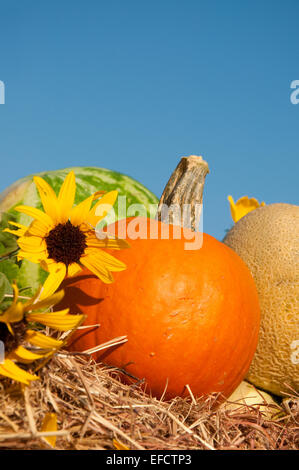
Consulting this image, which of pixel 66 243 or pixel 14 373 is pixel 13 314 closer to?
pixel 14 373

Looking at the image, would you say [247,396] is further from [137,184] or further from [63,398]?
[137,184]

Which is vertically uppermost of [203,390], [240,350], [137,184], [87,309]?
[137,184]

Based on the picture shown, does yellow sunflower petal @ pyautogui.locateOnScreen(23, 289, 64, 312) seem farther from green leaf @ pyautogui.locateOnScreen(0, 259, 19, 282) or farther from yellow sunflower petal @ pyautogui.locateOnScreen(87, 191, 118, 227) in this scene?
green leaf @ pyautogui.locateOnScreen(0, 259, 19, 282)

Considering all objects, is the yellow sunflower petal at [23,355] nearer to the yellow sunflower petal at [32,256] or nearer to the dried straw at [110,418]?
the dried straw at [110,418]

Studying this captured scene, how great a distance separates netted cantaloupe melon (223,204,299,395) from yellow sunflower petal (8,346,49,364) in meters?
1.31

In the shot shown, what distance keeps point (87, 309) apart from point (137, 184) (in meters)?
1.54

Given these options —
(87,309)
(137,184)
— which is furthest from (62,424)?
(137,184)

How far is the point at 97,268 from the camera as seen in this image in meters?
2.19

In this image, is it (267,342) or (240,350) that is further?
(267,342)

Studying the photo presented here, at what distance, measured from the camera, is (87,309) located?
2.26 m

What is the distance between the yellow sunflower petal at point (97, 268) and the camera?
2.16 meters

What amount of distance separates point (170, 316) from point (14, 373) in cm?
72

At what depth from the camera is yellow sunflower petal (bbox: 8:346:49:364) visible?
1.71m
